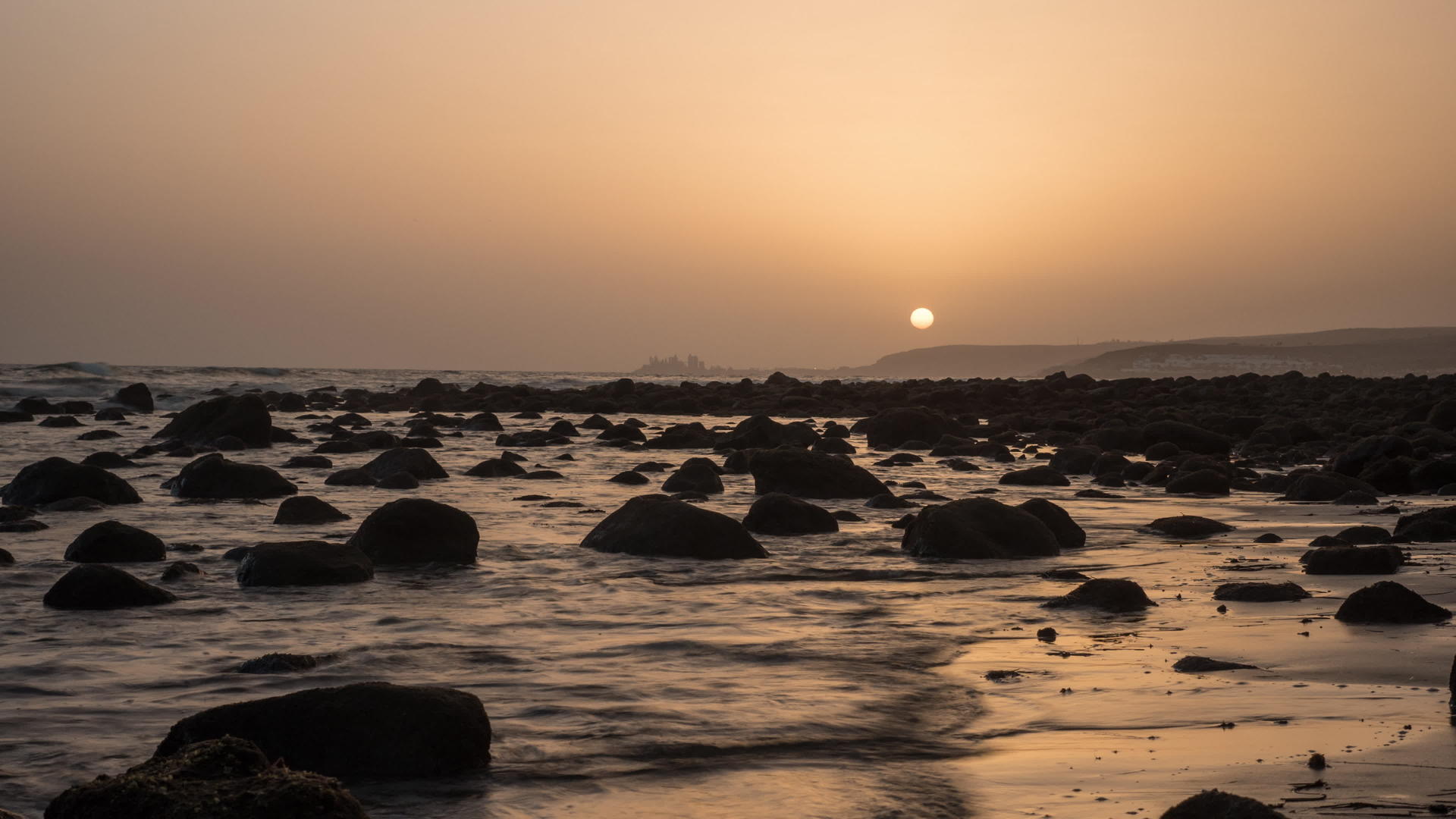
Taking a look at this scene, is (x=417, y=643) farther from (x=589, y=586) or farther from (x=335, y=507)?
(x=335, y=507)

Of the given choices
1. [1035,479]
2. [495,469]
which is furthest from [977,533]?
[495,469]

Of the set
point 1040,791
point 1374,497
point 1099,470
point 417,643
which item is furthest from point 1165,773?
point 1099,470

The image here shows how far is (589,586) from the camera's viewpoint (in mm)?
7695

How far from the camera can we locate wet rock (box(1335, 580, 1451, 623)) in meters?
5.94

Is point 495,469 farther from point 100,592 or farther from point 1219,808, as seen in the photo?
point 1219,808

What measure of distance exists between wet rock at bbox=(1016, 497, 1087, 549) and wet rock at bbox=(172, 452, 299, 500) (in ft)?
23.4

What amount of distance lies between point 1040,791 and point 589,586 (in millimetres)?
4386

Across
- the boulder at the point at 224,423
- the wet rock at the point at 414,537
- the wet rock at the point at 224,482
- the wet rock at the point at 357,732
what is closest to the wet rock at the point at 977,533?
the wet rock at the point at 414,537

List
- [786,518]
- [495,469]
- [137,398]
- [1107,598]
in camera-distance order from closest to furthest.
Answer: [1107,598], [786,518], [495,469], [137,398]

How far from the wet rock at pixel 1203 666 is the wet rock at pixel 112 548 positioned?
253 inches

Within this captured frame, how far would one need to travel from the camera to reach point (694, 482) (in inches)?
523

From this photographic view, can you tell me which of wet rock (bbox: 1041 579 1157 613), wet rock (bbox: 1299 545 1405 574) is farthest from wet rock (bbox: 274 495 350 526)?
wet rock (bbox: 1299 545 1405 574)

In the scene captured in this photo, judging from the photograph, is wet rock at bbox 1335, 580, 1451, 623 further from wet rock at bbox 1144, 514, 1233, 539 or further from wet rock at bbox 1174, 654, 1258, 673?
wet rock at bbox 1144, 514, 1233, 539

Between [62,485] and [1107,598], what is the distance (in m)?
9.18
